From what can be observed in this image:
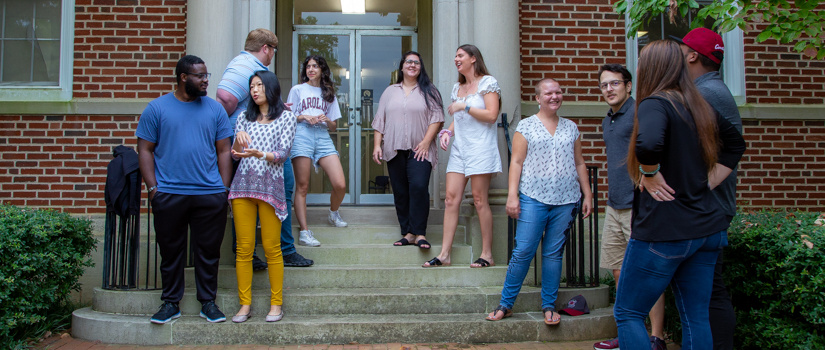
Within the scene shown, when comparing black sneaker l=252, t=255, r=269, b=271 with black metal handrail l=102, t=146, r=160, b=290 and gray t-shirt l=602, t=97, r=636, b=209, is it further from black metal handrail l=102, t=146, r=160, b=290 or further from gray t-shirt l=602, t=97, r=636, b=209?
gray t-shirt l=602, t=97, r=636, b=209

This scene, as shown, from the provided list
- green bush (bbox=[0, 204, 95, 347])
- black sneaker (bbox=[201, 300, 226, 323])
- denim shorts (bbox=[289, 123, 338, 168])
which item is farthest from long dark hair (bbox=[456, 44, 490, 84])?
green bush (bbox=[0, 204, 95, 347])

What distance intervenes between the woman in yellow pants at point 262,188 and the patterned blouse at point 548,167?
1665 mm

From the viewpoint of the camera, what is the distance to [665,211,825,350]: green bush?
10.2 ft

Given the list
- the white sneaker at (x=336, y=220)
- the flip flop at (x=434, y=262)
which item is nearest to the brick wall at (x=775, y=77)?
the flip flop at (x=434, y=262)

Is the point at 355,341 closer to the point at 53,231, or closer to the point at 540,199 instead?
the point at 540,199

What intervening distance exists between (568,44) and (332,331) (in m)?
3.83

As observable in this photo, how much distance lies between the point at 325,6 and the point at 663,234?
5821 mm

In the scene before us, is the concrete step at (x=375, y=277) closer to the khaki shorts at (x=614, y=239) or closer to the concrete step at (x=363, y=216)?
the khaki shorts at (x=614, y=239)

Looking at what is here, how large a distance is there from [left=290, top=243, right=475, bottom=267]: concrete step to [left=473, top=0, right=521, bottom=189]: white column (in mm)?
972

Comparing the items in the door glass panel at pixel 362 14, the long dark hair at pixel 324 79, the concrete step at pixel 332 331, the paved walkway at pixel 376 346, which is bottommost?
the paved walkway at pixel 376 346

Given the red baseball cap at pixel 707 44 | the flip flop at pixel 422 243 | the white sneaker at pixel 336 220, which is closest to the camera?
the red baseball cap at pixel 707 44

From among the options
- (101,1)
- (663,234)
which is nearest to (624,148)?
(663,234)

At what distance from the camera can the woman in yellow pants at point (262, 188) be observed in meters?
4.11

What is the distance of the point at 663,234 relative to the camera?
2512 millimetres
